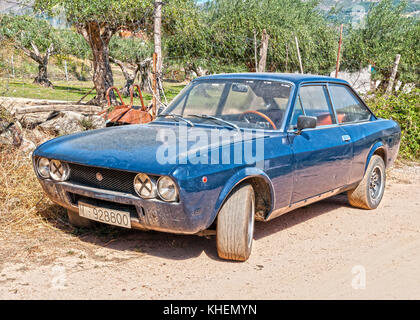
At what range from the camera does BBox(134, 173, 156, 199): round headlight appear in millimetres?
3473

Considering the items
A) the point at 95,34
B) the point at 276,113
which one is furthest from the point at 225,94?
the point at 95,34

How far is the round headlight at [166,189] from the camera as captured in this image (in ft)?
11.2

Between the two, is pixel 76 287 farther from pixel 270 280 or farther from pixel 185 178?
pixel 270 280

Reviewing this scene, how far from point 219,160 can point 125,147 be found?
0.82m

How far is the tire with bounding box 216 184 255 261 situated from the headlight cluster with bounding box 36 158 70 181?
56.3 inches

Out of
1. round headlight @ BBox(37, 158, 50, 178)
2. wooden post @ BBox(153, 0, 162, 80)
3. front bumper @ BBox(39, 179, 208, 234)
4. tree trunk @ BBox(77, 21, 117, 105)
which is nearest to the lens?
front bumper @ BBox(39, 179, 208, 234)

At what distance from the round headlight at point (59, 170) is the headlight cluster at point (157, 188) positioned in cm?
84

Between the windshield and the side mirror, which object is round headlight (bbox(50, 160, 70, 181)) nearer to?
the windshield

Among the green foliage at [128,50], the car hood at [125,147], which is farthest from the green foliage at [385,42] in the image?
the car hood at [125,147]

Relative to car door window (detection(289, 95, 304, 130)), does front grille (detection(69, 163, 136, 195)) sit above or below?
below

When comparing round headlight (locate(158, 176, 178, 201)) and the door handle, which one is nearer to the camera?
round headlight (locate(158, 176, 178, 201))

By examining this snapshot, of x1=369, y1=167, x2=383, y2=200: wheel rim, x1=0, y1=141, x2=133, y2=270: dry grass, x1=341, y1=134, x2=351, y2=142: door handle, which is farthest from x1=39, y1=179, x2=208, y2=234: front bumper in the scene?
x1=369, y1=167, x2=383, y2=200: wheel rim
